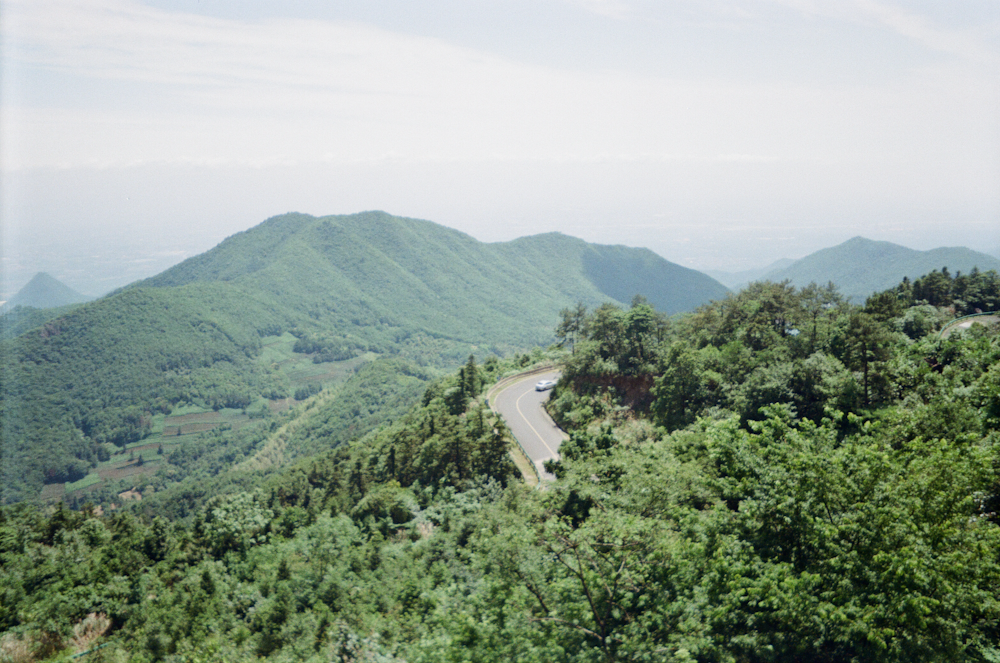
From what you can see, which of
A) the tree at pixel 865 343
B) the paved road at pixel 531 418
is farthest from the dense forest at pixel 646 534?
the paved road at pixel 531 418

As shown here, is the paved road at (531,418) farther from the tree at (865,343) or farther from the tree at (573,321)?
the tree at (865,343)

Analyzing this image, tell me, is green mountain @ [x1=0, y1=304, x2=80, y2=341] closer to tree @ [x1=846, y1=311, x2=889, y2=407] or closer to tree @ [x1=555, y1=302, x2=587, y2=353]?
tree @ [x1=555, y1=302, x2=587, y2=353]

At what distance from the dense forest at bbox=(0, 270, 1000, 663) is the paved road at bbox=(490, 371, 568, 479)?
1.40 metres

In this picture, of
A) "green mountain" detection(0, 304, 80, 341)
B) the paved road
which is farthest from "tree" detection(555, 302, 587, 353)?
"green mountain" detection(0, 304, 80, 341)

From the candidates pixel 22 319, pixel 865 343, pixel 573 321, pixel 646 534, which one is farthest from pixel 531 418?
pixel 22 319

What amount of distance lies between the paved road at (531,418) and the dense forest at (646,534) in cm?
140

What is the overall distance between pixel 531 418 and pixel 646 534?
2243cm

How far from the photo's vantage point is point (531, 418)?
114ft

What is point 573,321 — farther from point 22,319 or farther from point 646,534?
point 22,319

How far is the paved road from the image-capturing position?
29872 millimetres

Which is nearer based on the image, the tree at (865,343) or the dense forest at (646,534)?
the dense forest at (646,534)

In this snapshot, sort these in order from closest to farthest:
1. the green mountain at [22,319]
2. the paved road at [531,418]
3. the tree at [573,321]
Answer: the paved road at [531,418] → the tree at [573,321] → the green mountain at [22,319]

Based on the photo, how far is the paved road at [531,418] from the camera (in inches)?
1176

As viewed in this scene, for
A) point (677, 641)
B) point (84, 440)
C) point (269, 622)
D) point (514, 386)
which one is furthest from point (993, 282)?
point (84, 440)
